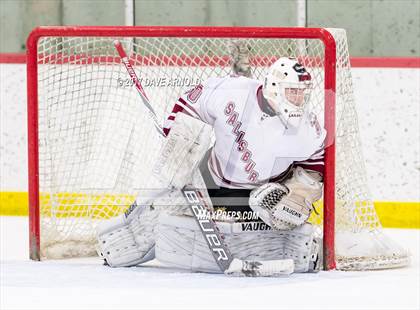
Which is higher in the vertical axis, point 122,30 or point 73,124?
point 122,30

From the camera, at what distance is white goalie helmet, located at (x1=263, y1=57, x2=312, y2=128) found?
5305mm

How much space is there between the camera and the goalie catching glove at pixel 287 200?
5305mm

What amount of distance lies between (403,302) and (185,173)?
101 centimetres

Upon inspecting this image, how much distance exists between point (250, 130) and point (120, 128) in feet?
2.19

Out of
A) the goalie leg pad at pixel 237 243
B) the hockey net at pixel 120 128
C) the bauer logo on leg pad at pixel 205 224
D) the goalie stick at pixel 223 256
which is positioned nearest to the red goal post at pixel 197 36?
the hockey net at pixel 120 128

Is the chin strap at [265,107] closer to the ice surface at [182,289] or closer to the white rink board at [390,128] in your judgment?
the ice surface at [182,289]

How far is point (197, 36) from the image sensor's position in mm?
5516

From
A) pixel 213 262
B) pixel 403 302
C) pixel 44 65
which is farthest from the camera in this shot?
pixel 44 65

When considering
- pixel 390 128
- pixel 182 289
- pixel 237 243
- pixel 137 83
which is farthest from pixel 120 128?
pixel 390 128

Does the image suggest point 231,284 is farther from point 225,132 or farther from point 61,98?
point 61,98

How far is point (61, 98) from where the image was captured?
572 centimetres

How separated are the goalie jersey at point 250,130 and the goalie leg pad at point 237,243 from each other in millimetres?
202

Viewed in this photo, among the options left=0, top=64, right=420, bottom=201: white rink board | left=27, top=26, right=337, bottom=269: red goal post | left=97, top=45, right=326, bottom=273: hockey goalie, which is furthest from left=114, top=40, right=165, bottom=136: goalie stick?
left=0, top=64, right=420, bottom=201: white rink board

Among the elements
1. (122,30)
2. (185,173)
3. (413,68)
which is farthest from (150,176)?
(413,68)
